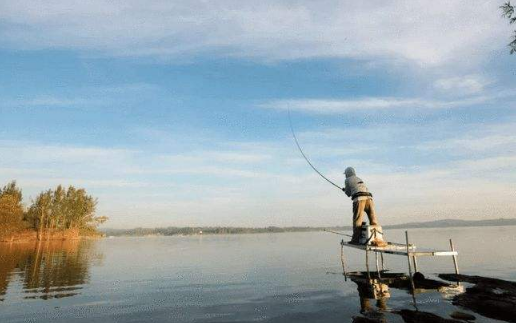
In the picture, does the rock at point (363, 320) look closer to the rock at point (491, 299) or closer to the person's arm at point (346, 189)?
the rock at point (491, 299)

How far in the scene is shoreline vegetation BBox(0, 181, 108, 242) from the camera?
90.4 metres

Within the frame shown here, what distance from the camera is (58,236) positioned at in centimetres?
12444

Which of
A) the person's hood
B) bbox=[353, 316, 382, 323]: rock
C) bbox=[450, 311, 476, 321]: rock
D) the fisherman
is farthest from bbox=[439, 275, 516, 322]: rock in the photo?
the person's hood

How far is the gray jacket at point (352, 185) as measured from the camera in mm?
27125

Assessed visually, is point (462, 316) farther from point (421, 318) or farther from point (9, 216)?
point (9, 216)

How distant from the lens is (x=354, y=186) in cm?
2742

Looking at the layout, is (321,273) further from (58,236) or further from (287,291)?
(58,236)

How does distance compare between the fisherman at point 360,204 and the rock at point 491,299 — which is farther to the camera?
the fisherman at point 360,204

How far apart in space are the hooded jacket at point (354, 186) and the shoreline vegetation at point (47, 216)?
90594 mm

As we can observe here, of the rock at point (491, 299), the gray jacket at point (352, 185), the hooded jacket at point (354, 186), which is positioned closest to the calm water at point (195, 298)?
the rock at point (491, 299)

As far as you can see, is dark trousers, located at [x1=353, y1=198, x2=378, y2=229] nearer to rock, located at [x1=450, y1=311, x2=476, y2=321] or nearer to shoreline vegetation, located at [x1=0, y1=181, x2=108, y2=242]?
rock, located at [x1=450, y1=311, x2=476, y2=321]

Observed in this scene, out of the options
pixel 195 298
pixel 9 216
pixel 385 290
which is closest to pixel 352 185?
pixel 385 290

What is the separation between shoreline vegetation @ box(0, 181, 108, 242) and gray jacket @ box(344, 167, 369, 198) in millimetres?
90564

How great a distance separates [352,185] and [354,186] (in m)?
0.21
